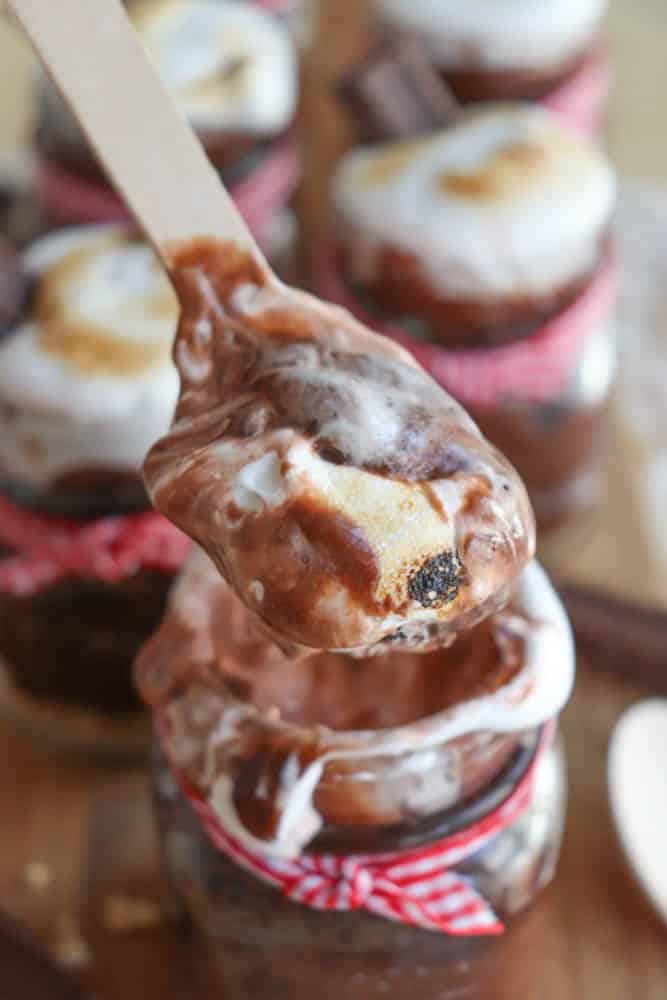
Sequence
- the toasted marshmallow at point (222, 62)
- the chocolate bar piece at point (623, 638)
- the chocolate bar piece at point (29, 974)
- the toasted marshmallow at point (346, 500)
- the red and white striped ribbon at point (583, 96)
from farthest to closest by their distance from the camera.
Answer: the red and white striped ribbon at point (583, 96) < the toasted marshmallow at point (222, 62) < the chocolate bar piece at point (623, 638) < the chocolate bar piece at point (29, 974) < the toasted marshmallow at point (346, 500)

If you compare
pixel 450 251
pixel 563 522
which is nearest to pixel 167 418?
→ pixel 450 251

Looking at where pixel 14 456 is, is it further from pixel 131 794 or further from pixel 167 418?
pixel 131 794

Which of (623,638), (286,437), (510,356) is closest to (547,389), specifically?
(510,356)

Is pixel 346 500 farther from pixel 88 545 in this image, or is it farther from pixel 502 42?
pixel 502 42

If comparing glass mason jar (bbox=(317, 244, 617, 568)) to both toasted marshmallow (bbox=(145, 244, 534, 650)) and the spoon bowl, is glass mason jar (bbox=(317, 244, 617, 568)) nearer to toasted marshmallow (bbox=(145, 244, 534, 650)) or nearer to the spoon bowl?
the spoon bowl

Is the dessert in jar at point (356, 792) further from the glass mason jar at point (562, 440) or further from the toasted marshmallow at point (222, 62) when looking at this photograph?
the toasted marshmallow at point (222, 62)

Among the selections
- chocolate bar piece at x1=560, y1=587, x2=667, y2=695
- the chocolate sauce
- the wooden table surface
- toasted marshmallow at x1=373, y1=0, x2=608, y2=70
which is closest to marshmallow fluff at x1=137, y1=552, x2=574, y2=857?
the chocolate sauce

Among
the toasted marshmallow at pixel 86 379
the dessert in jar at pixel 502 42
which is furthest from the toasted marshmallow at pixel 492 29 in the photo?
the toasted marshmallow at pixel 86 379

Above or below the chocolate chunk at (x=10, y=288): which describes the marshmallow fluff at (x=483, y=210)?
below
